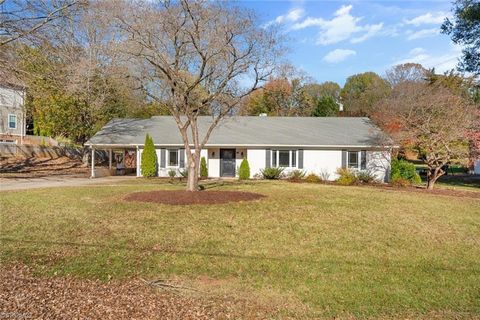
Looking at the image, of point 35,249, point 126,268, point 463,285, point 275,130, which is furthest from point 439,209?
point 275,130

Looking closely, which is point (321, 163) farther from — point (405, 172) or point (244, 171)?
point (244, 171)

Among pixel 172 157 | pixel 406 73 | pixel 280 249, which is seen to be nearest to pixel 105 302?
pixel 280 249

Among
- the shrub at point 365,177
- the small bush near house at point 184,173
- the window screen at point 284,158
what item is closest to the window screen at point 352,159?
the shrub at point 365,177

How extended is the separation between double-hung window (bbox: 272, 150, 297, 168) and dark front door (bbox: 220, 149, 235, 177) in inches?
105

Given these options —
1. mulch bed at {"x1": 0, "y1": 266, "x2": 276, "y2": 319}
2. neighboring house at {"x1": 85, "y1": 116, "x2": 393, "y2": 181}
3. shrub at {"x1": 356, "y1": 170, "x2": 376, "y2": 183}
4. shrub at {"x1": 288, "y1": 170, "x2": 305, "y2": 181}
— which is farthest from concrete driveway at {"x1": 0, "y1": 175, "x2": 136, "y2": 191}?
shrub at {"x1": 356, "y1": 170, "x2": 376, "y2": 183}

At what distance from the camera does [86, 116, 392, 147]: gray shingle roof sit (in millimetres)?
25406

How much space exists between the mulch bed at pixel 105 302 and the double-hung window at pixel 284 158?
1991 centimetres

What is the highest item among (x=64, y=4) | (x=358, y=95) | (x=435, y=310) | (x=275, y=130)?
(x=358, y=95)

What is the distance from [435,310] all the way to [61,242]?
6689 millimetres

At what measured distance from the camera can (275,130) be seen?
2773 centimetres

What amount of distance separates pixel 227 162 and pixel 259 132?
3.09 metres

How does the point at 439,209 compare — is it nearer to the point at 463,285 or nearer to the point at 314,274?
the point at 463,285

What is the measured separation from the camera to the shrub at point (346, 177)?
22155 mm

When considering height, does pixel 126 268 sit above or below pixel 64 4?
below
